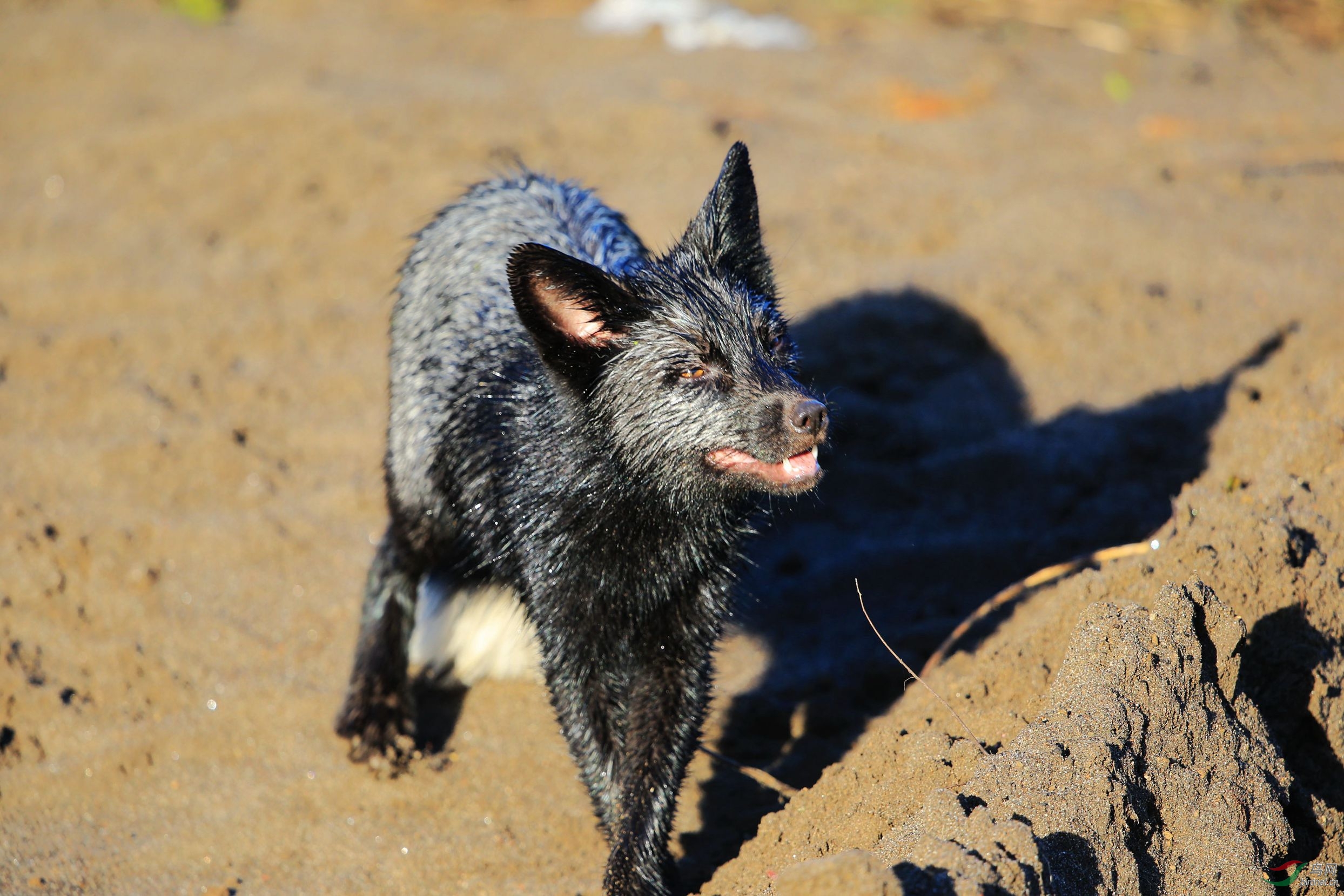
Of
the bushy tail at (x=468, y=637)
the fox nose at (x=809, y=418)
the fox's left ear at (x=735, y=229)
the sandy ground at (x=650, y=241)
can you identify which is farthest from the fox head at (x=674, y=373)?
the bushy tail at (x=468, y=637)

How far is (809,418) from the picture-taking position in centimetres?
331

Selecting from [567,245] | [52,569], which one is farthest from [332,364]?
[567,245]

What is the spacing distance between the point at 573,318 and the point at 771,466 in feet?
2.56

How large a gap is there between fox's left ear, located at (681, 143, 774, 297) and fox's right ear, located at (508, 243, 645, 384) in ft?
1.62

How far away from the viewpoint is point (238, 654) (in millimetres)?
4832

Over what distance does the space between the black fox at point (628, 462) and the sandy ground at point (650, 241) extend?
1.71ft

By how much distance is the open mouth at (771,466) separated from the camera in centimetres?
338

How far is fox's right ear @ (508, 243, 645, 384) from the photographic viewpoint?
10.9 feet

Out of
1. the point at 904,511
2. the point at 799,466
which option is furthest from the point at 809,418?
the point at 904,511

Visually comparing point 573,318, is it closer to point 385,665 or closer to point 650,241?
point 385,665

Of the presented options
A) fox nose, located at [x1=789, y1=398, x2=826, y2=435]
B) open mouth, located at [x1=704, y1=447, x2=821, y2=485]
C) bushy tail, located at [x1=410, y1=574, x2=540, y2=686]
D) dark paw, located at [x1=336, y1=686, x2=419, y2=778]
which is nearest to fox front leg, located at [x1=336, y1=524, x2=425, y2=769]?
dark paw, located at [x1=336, y1=686, x2=419, y2=778]

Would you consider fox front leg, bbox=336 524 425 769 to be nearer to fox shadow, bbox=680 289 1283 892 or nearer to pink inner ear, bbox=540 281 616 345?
fox shadow, bbox=680 289 1283 892

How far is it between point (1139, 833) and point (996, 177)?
20.0 ft

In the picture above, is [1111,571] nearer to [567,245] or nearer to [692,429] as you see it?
[692,429]
